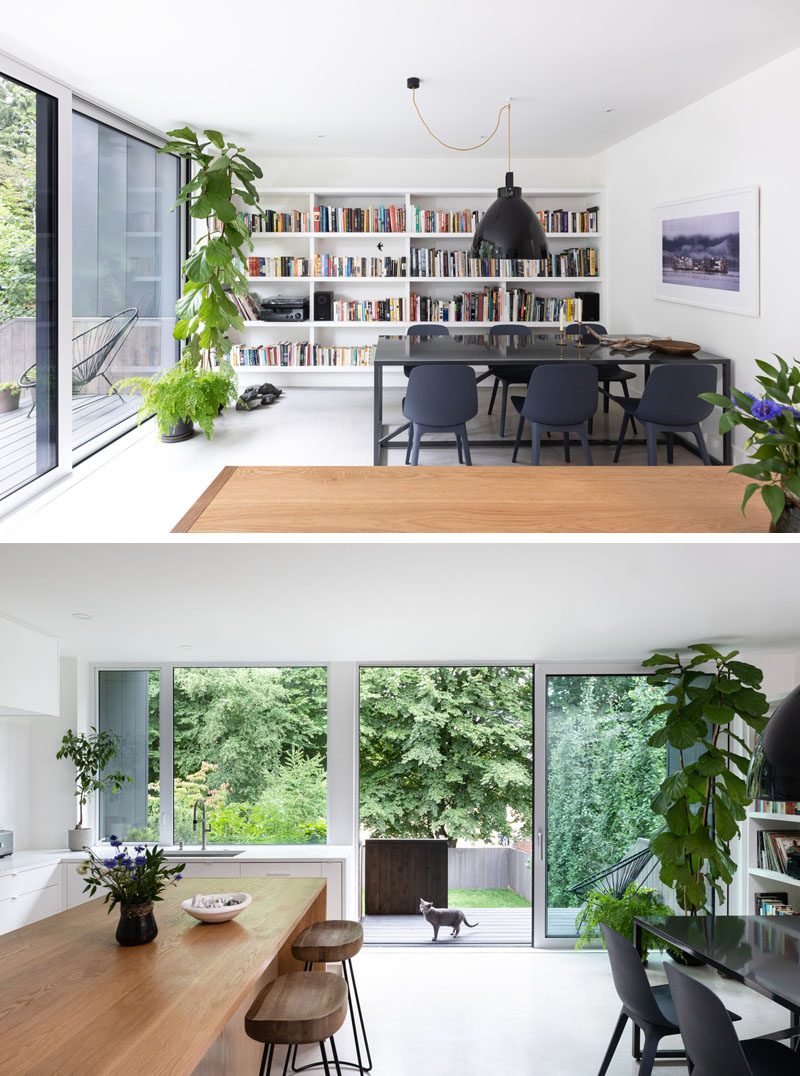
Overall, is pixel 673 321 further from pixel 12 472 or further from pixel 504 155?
pixel 12 472

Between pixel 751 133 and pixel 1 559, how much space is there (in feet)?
18.1

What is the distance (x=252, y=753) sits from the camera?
265 inches

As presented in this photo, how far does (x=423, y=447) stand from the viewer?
23.4ft

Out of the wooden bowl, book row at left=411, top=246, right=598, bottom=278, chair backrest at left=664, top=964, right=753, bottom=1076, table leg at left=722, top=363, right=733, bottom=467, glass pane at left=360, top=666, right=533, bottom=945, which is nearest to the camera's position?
chair backrest at left=664, top=964, right=753, bottom=1076

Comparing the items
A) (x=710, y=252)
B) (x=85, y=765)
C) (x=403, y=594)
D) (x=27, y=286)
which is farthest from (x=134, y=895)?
(x=710, y=252)

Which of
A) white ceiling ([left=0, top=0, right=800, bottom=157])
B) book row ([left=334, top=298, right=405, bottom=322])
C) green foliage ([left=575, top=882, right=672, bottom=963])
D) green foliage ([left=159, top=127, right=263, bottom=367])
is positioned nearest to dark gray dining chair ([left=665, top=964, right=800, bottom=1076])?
green foliage ([left=575, top=882, right=672, bottom=963])

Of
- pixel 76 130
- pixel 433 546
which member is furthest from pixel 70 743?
pixel 433 546

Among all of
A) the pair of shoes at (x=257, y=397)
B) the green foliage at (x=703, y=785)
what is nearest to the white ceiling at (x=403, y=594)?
the green foliage at (x=703, y=785)

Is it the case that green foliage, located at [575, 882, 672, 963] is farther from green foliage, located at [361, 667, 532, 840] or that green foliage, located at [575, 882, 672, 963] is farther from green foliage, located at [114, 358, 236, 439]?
green foliage, located at [114, 358, 236, 439]

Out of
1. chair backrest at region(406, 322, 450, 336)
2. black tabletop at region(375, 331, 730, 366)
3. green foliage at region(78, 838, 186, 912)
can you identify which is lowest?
green foliage at region(78, 838, 186, 912)

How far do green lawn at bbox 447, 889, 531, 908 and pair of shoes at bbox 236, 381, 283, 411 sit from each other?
4.61m

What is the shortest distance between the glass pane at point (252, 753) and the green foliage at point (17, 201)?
8.53 feet

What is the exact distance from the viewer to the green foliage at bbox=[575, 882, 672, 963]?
5.90 meters

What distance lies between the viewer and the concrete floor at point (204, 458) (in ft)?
17.8
